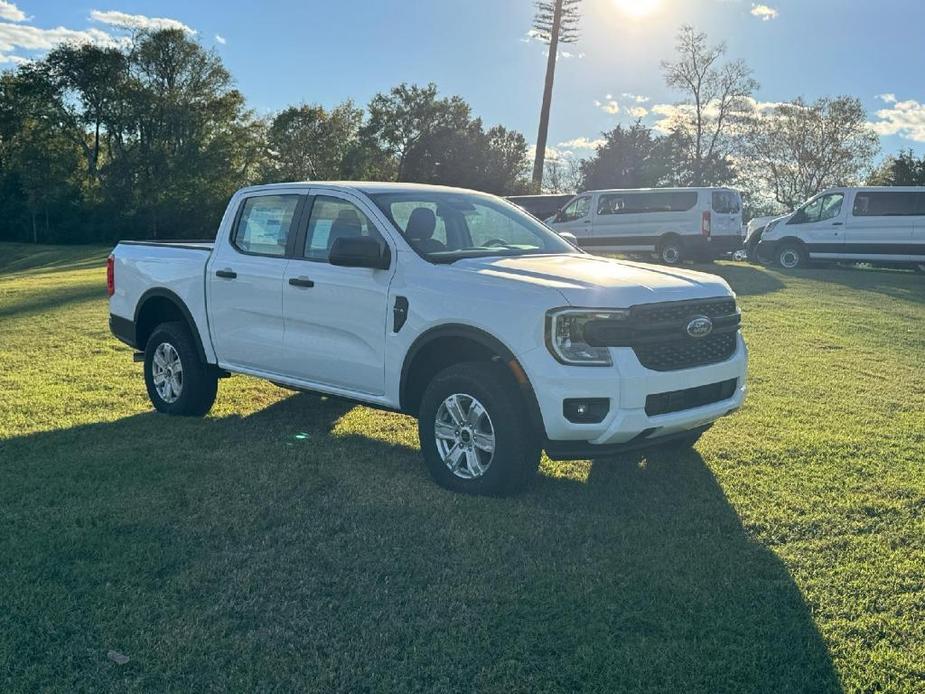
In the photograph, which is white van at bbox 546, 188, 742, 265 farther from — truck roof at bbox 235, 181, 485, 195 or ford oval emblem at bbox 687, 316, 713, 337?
ford oval emblem at bbox 687, 316, 713, 337

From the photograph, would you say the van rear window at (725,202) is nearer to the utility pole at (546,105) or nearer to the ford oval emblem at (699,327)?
the ford oval emblem at (699,327)

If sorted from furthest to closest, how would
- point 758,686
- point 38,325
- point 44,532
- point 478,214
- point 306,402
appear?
point 38,325 → point 306,402 → point 478,214 → point 44,532 → point 758,686

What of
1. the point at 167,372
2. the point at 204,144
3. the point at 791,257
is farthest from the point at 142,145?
the point at 167,372

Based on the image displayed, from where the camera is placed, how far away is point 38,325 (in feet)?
35.6

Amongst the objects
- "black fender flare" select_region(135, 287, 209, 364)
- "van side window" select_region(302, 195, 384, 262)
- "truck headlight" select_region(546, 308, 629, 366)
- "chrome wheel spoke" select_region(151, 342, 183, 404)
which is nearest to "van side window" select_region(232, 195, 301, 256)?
"van side window" select_region(302, 195, 384, 262)

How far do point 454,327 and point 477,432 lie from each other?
611 millimetres

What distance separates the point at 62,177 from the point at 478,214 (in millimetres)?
45023

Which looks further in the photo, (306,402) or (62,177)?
(62,177)

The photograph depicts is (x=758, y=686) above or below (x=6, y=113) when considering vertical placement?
below

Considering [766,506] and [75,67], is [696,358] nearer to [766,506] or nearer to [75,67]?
[766,506]

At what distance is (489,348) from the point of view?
4418mm

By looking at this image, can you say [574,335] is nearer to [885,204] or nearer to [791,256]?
[885,204]

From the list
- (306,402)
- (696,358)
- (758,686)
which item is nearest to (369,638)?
(758,686)

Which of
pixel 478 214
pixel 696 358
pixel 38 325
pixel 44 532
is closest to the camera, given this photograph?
pixel 44 532
